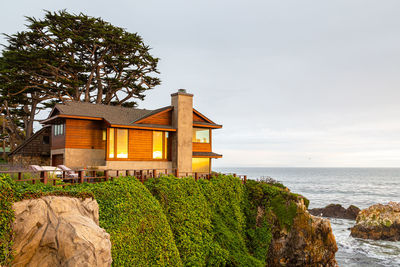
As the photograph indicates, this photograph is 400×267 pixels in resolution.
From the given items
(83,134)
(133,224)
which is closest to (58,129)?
(83,134)

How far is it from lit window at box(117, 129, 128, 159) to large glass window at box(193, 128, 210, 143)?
7.21m

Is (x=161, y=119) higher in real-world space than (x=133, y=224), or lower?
higher

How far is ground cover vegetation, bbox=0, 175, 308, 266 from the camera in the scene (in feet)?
42.0

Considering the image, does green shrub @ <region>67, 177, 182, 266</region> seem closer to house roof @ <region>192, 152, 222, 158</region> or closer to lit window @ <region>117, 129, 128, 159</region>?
lit window @ <region>117, 129, 128, 159</region>

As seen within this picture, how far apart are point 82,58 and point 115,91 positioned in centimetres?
552

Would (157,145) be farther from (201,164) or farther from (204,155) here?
(201,164)

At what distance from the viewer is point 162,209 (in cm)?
1762

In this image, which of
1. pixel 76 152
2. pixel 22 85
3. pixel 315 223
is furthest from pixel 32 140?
pixel 315 223

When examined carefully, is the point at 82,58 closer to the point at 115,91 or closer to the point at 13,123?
the point at 115,91

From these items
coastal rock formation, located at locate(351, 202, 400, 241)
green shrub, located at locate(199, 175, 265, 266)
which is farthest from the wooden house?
coastal rock formation, located at locate(351, 202, 400, 241)

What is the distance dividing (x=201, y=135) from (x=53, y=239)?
2158cm

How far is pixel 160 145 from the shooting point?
91.1 feet

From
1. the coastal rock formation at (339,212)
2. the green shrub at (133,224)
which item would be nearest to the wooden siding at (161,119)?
the green shrub at (133,224)

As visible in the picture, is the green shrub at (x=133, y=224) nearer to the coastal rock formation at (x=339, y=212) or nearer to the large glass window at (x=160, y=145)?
the large glass window at (x=160, y=145)
